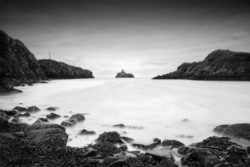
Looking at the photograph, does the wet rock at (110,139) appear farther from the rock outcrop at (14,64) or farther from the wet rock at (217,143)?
the rock outcrop at (14,64)

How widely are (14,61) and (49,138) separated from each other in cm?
4721

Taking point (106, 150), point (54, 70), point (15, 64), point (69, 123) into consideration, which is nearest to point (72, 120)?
point (69, 123)

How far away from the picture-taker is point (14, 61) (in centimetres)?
4197

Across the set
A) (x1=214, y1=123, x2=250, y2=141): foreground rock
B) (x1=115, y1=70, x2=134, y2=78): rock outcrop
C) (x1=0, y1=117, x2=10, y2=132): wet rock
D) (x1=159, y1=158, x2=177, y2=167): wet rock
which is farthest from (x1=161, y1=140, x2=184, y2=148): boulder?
(x1=115, y1=70, x2=134, y2=78): rock outcrop

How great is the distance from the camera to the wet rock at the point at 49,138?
5052 millimetres

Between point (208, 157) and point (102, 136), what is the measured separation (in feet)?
13.0

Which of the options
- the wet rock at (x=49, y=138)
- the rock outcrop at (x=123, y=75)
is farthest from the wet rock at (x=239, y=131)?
the rock outcrop at (x=123, y=75)

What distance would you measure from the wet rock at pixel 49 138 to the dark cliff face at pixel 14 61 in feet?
124

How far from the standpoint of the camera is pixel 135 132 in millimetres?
7203

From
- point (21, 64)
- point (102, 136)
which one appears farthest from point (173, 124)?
point (21, 64)

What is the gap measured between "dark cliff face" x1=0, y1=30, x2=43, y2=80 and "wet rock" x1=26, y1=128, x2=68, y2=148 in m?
37.8

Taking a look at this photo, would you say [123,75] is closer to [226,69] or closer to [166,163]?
[226,69]

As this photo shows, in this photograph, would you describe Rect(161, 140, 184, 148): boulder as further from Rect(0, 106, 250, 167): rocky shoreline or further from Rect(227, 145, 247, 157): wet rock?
Rect(227, 145, 247, 157): wet rock

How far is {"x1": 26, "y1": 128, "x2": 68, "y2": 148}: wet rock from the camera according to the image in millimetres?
5052
